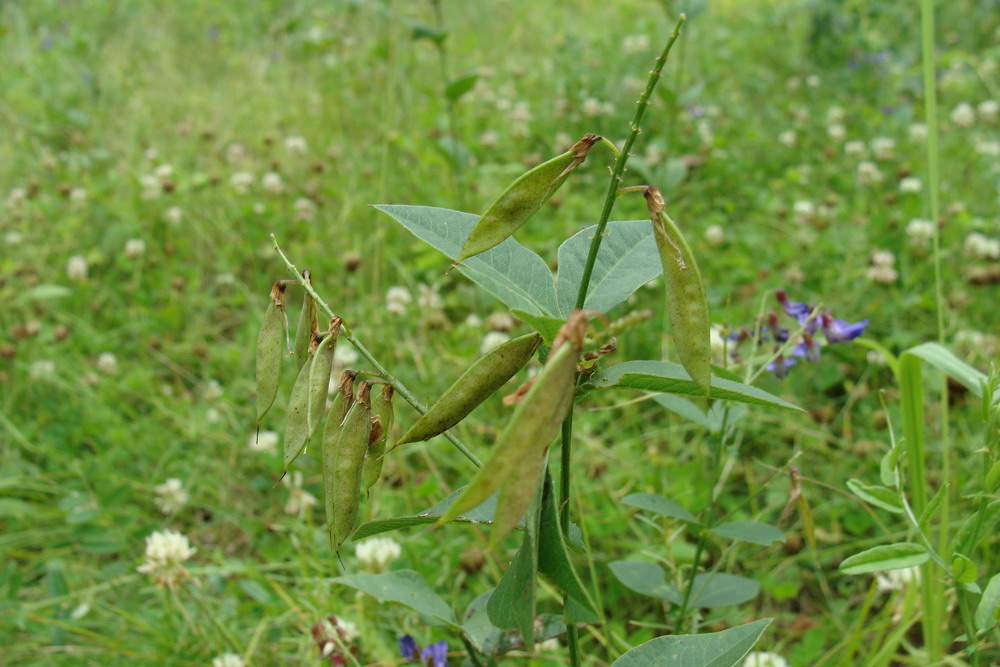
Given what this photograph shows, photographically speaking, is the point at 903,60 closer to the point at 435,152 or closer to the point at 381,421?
the point at 435,152

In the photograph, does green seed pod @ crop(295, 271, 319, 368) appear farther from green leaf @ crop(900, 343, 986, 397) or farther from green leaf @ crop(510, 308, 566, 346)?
green leaf @ crop(900, 343, 986, 397)

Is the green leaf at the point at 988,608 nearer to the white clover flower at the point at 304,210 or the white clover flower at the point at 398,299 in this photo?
the white clover flower at the point at 398,299

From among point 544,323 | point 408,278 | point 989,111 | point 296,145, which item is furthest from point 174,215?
point 989,111

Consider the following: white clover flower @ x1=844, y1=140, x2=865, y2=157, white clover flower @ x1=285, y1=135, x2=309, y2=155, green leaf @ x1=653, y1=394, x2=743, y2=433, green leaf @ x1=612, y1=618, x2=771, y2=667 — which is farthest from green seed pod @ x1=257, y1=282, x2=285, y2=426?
white clover flower @ x1=844, y1=140, x2=865, y2=157

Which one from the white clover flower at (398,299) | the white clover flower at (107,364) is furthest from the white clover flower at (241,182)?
the white clover flower at (398,299)

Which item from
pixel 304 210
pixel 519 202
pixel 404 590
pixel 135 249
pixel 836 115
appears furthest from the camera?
pixel 836 115

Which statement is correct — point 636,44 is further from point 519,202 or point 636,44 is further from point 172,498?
point 519,202
